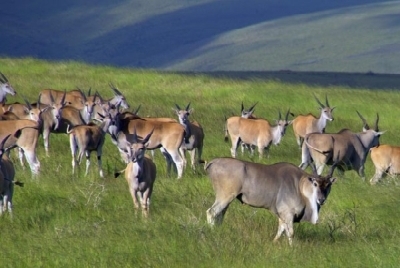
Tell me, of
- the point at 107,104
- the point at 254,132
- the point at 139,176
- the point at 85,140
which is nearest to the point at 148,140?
the point at 139,176

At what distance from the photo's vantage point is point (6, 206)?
13117 mm

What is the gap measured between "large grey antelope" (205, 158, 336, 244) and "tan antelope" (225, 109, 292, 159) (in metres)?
9.36

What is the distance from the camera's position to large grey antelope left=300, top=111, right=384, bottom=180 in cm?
1812

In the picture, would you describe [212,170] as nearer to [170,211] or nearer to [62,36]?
[170,211]

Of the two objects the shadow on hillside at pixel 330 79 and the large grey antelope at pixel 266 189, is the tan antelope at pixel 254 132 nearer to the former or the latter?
the large grey antelope at pixel 266 189

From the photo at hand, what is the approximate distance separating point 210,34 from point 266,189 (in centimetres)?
11201

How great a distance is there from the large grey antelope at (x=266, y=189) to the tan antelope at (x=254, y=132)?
9360mm

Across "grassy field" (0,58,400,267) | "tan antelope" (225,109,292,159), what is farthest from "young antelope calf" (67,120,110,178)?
"tan antelope" (225,109,292,159)

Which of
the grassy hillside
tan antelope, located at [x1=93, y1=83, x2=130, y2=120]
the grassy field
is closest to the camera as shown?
the grassy field

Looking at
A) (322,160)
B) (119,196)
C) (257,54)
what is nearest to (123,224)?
(119,196)

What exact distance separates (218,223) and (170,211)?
51.8 inches

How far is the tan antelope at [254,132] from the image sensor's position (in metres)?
22.2

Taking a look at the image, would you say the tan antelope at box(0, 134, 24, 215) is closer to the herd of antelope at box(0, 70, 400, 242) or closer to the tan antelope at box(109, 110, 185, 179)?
the herd of antelope at box(0, 70, 400, 242)

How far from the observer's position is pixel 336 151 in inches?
718
